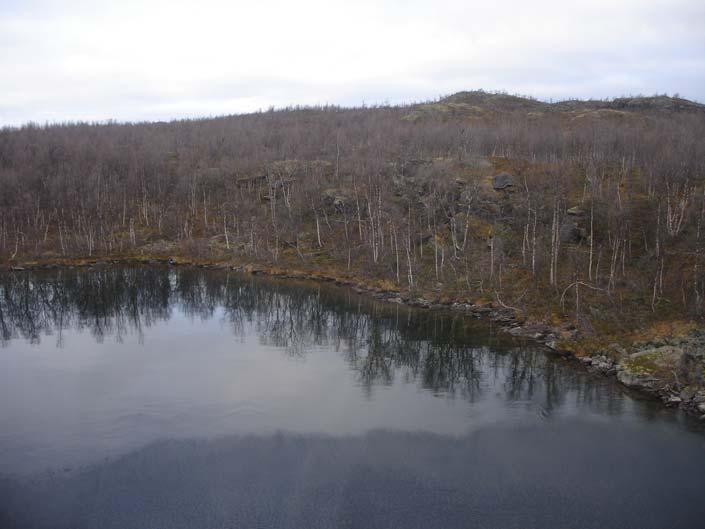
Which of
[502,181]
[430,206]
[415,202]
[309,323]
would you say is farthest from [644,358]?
[502,181]

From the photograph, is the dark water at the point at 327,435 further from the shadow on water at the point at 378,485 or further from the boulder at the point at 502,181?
the boulder at the point at 502,181

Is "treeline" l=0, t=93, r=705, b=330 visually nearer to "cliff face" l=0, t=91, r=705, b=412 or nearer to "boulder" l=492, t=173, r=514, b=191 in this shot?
"cliff face" l=0, t=91, r=705, b=412

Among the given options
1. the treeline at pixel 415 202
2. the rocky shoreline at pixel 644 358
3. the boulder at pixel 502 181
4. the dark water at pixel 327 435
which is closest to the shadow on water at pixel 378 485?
the dark water at pixel 327 435

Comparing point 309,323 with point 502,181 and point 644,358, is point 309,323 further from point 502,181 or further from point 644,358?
point 502,181

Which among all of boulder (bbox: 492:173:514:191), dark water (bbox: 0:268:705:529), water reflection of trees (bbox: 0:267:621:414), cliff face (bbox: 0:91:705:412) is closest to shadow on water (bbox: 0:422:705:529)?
dark water (bbox: 0:268:705:529)

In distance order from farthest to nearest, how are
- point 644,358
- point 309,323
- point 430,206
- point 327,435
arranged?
1. point 430,206
2. point 309,323
3. point 644,358
4. point 327,435

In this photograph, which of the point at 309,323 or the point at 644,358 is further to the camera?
the point at 309,323
